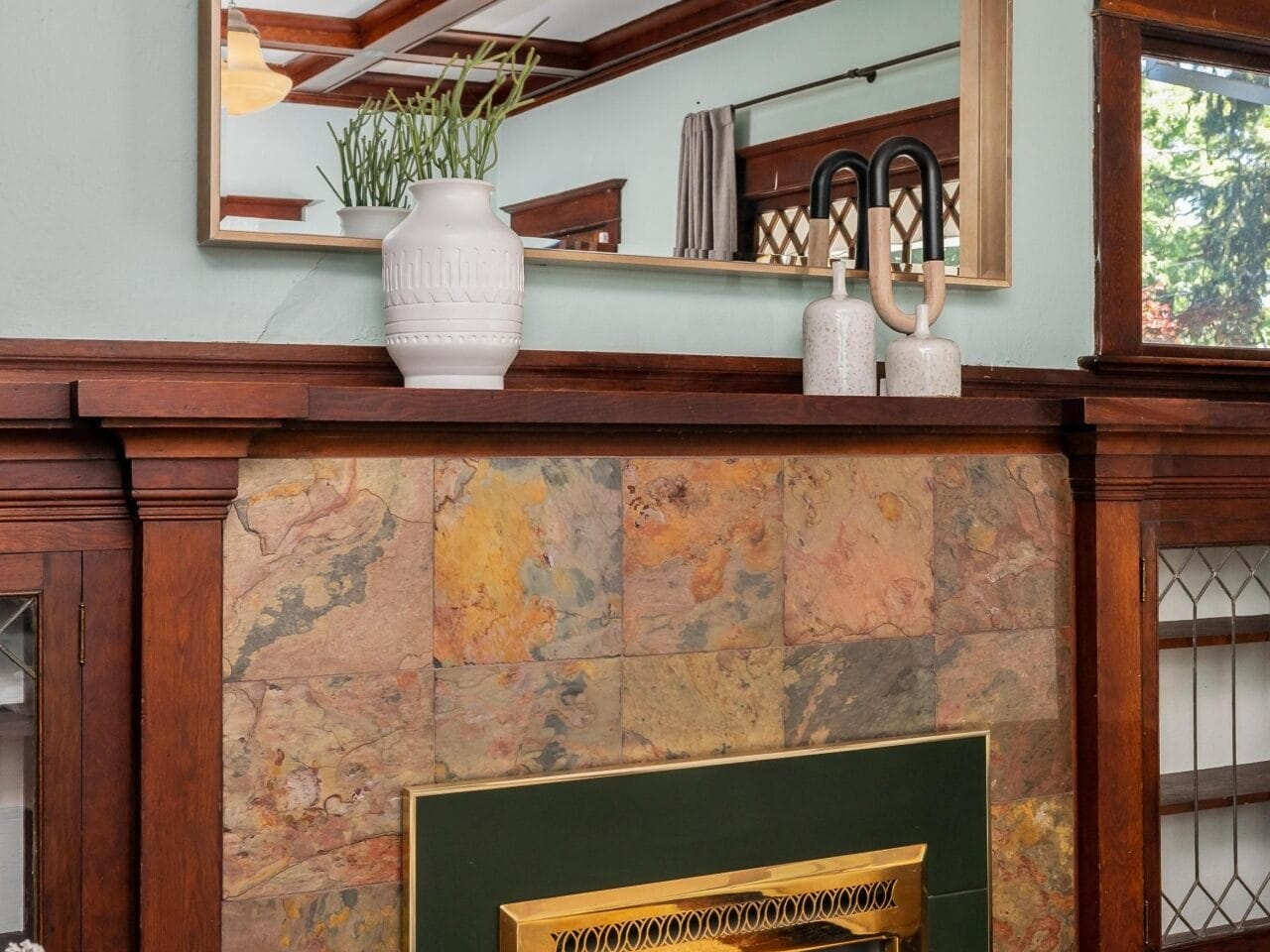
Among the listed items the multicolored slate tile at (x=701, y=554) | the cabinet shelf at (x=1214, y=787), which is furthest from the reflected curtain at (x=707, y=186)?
the cabinet shelf at (x=1214, y=787)

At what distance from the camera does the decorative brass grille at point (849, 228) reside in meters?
2.10

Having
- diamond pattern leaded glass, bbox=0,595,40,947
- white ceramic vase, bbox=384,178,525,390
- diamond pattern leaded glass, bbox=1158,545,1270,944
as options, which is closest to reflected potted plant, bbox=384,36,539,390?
white ceramic vase, bbox=384,178,525,390

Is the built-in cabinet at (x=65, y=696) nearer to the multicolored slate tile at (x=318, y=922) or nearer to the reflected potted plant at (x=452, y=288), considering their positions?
the multicolored slate tile at (x=318, y=922)

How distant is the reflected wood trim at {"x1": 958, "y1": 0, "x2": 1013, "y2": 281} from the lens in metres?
2.26

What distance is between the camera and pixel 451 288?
5.65ft

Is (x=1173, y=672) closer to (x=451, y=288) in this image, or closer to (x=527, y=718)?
(x=527, y=718)

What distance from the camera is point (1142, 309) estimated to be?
242 cm

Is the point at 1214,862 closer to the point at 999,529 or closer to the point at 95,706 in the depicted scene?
the point at 999,529

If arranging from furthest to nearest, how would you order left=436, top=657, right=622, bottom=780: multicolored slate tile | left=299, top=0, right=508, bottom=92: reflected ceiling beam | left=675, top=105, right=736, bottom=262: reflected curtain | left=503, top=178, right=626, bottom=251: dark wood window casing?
left=675, top=105, right=736, bottom=262: reflected curtain → left=503, top=178, right=626, bottom=251: dark wood window casing → left=299, top=0, right=508, bottom=92: reflected ceiling beam → left=436, top=657, right=622, bottom=780: multicolored slate tile

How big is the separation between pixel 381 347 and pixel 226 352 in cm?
21

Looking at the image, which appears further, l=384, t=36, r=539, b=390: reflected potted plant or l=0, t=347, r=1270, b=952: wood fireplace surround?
l=384, t=36, r=539, b=390: reflected potted plant

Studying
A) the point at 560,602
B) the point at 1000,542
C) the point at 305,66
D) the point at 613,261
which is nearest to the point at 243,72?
the point at 305,66

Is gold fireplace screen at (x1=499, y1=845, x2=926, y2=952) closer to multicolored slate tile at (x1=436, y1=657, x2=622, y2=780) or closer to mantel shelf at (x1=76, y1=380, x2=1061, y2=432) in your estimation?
multicolored slate tile at (x1=436, y1=657, x2=622, y2=780)

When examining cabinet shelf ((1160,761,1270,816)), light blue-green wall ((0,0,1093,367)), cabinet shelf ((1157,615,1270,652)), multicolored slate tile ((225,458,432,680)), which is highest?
light blue-green wall ((0,0,1093,367))
